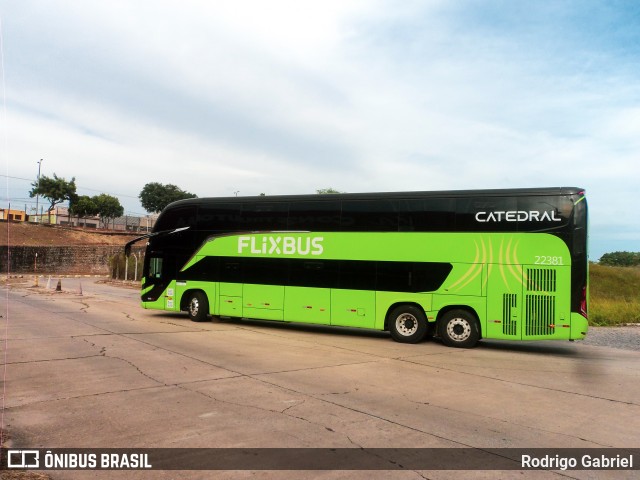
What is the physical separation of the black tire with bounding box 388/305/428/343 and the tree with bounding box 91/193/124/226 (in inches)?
3118

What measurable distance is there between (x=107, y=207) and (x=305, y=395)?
85568mm

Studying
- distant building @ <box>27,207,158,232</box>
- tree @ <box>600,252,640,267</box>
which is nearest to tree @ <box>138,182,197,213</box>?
distant building @ <box>27,207,158,232</box>

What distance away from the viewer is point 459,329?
41.1 ft

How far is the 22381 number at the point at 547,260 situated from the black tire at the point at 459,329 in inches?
80.1

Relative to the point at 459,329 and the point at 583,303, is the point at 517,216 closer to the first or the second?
the point at 583,303

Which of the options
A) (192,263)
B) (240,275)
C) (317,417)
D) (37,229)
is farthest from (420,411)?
(37,229)

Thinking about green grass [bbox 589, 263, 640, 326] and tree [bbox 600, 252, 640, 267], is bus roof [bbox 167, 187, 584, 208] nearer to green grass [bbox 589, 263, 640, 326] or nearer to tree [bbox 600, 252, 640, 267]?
green grass [bbox 589, 263, 640, 326]

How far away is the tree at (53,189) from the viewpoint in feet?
239

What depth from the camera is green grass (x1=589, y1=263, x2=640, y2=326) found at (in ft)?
65.6

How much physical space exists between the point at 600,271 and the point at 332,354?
30.6m

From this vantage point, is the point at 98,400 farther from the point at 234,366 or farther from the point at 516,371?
the point at 516,371

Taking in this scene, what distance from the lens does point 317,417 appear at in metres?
6.04

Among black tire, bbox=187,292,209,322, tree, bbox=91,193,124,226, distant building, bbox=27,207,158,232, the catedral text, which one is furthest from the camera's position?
distant building, bbox=27,207,158,232

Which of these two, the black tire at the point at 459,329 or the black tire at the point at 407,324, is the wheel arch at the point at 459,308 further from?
the black tire at the point at 407,324
